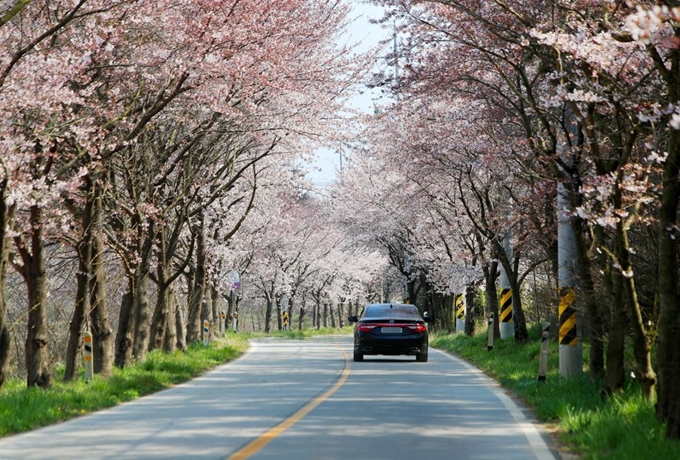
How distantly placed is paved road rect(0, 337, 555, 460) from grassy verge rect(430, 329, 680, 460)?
37 cm

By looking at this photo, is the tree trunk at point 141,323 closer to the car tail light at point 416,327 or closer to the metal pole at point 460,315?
the car tail light at point 416,327

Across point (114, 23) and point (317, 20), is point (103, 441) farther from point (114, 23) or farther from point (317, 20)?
point (317, 20)

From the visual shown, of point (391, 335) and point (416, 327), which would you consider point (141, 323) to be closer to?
point (391, 335)

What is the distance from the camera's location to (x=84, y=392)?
16.0m

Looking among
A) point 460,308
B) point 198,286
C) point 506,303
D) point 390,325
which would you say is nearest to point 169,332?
point 198,286

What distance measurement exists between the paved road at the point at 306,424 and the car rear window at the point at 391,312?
600 centimetres

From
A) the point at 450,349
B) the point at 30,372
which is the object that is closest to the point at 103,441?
the point at 30,372

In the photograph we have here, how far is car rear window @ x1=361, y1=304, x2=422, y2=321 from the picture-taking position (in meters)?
27.1

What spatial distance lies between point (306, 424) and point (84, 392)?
4.79 metres

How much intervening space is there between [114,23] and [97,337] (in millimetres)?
6579

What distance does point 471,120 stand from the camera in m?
25.0

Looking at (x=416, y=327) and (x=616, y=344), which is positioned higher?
(x=416, y=327)

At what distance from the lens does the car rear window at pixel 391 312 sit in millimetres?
27109

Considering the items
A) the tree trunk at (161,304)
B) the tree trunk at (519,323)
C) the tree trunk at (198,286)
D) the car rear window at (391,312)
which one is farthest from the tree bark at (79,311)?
the tree trunk at (198,286)
